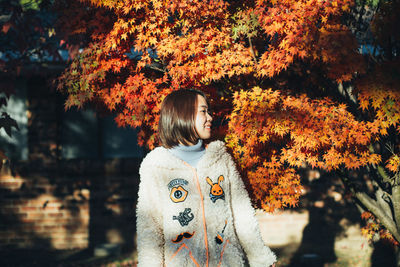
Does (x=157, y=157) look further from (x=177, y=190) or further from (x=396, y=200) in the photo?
(x=396, y=200)

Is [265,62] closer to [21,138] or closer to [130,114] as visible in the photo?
[130,114]

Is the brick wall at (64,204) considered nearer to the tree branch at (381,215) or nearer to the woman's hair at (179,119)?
the tree branch at (381,215)

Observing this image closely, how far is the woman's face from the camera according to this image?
248cm

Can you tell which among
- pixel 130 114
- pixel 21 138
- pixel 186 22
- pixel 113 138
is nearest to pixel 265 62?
pixel 186 22

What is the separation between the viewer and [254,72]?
14.0 feet

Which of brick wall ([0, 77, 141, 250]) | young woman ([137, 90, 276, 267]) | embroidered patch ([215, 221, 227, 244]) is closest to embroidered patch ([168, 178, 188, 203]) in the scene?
young woman ([137, 90, 276, 267])

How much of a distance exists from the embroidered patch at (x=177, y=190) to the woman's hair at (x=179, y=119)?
0.79ft

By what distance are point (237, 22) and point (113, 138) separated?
4453 mm

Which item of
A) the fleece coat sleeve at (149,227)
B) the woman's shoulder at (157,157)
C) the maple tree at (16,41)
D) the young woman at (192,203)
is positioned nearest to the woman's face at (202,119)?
the young woman at (192,203)

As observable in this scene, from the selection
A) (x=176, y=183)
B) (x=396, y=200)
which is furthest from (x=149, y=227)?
(x=396, y=200)

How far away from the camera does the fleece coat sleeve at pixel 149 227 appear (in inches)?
93.4

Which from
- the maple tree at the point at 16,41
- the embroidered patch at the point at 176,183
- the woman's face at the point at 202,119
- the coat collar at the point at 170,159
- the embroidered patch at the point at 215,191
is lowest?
the embroidered patch at the point at 215,191

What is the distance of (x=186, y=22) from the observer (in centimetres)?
386

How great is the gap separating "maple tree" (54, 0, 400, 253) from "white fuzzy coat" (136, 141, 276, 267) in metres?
1.21
